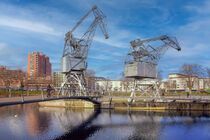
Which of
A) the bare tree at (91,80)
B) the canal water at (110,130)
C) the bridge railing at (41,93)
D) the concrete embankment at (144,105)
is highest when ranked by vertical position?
the bare tree at (91,80)

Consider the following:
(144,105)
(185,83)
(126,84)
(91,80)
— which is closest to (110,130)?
(144,105)

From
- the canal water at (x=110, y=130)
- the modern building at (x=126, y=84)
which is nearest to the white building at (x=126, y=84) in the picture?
the modern building at (x=126, y=84)

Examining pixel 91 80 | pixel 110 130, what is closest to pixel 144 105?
pixel 110 130

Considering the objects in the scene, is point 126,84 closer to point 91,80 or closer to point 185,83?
point 91,80

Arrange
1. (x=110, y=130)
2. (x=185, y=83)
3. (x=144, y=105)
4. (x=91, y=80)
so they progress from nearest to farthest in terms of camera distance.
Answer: (x=110, y=130), (x=144, y=105), (x=91, y=80), (x=185, y=83)

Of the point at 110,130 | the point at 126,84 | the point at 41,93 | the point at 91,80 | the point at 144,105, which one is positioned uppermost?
the point at 91,80

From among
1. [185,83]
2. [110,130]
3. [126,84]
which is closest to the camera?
[110,130]

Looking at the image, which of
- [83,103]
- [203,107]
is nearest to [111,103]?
[83,103]

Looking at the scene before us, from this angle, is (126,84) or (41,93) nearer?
(41,93)

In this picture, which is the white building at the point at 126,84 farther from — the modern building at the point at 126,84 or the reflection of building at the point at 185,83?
the reflection of building at the point at 185,83

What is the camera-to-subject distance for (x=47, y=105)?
5712cm

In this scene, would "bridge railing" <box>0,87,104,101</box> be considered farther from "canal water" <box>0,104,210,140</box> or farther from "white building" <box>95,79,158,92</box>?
"white building" <box>95,79,158,92</box>

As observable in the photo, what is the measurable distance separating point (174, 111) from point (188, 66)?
122 feet

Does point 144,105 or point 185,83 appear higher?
point 185,83
